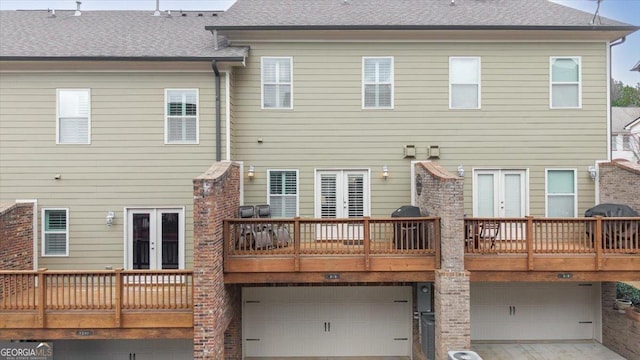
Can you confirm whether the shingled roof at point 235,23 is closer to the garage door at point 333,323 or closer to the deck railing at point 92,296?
the deck railing at point 92,296

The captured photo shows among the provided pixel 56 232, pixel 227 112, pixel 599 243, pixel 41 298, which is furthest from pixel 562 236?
pixel 56 232

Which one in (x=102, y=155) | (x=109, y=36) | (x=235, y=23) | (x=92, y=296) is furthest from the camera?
(x=109, y=36)

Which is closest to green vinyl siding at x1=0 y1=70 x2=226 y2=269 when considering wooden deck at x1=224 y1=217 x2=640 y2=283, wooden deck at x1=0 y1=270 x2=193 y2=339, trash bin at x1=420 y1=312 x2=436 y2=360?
wooden deck at x1=0 y1=270 x2=193 y2=339

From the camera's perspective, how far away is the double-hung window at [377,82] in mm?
9336

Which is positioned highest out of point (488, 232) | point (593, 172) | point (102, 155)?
point (102, 155)

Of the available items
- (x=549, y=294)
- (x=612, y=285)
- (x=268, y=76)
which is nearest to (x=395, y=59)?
(x=268, y=76)

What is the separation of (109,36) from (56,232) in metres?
4.81

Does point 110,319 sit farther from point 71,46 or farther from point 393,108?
point 393,108

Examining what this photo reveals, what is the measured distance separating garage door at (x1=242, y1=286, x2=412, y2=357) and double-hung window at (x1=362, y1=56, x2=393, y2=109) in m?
4.44

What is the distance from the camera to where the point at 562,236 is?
7680 millimetres

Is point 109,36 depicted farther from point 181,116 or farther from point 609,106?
point 609,106

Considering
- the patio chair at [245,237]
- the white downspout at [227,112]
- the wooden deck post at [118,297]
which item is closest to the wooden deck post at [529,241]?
the patio chair at [245,237]

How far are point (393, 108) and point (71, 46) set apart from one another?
759 centimetres

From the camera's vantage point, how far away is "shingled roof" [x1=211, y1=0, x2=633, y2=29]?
29.9 feet
